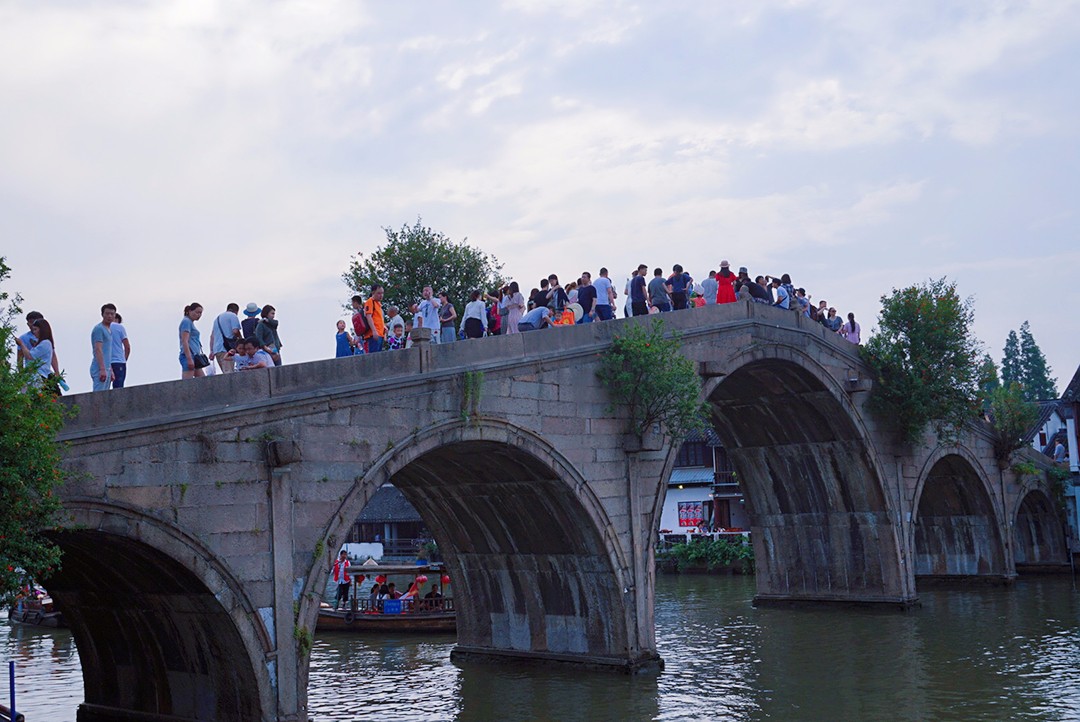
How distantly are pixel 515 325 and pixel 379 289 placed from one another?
373 cm

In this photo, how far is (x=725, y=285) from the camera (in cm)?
2300

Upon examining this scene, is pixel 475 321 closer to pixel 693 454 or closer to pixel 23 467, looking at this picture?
pixel 23 467

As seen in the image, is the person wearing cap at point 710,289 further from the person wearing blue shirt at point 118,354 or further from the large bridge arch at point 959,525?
the person wearing blue shirt at point 118,354

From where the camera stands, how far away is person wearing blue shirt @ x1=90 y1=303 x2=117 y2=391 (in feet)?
42.4

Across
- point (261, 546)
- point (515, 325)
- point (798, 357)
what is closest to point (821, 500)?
point (798, 357)

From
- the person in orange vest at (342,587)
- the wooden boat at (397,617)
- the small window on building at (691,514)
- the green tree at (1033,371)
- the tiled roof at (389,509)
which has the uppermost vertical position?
the green tree at (1033,371)

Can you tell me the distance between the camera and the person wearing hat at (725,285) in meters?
23.0

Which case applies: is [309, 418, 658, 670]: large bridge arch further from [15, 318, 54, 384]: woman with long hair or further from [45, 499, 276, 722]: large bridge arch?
[15, 318, 54, 384]: woman with long hair

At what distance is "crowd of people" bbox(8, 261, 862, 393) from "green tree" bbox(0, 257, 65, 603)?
34 cm

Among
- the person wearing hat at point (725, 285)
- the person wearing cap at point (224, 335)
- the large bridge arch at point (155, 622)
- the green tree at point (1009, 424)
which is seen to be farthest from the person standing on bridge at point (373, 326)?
the green tree at point (1009, 424)

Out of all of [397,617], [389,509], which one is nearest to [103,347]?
[397,617]

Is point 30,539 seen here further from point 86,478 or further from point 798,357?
point 798,357

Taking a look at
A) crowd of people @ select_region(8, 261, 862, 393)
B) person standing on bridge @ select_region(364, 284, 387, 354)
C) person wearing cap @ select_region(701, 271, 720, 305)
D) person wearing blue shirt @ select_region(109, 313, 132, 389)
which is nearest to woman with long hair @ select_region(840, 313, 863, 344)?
crowd of people @ select_region(8, 261, 862, 393)

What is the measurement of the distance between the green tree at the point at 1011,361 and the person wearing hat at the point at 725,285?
6654 centimetres
